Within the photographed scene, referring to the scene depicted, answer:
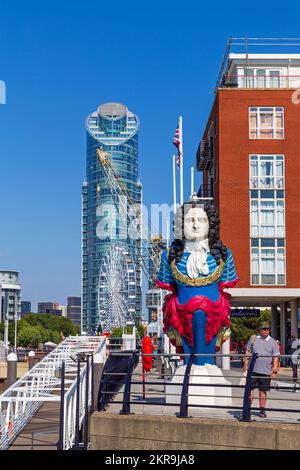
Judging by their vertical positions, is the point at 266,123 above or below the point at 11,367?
above

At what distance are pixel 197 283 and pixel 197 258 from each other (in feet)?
1.76

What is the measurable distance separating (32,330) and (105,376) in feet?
358

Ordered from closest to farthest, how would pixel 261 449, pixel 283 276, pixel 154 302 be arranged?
1. pixel 261 449
2. pixel 283 276
3. pixel 154 302

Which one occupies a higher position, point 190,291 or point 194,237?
point 194,237

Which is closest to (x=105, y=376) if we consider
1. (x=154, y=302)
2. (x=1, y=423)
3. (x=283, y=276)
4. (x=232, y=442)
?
(x=1, y=423)

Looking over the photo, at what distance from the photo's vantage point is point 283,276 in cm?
4456

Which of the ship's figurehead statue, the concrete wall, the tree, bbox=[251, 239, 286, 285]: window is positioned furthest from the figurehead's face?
the tree

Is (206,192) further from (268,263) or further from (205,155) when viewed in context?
(268,263)

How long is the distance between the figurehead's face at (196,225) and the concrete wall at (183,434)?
15.3ft

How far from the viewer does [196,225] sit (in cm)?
1738

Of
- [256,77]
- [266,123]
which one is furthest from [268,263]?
[256,77]
